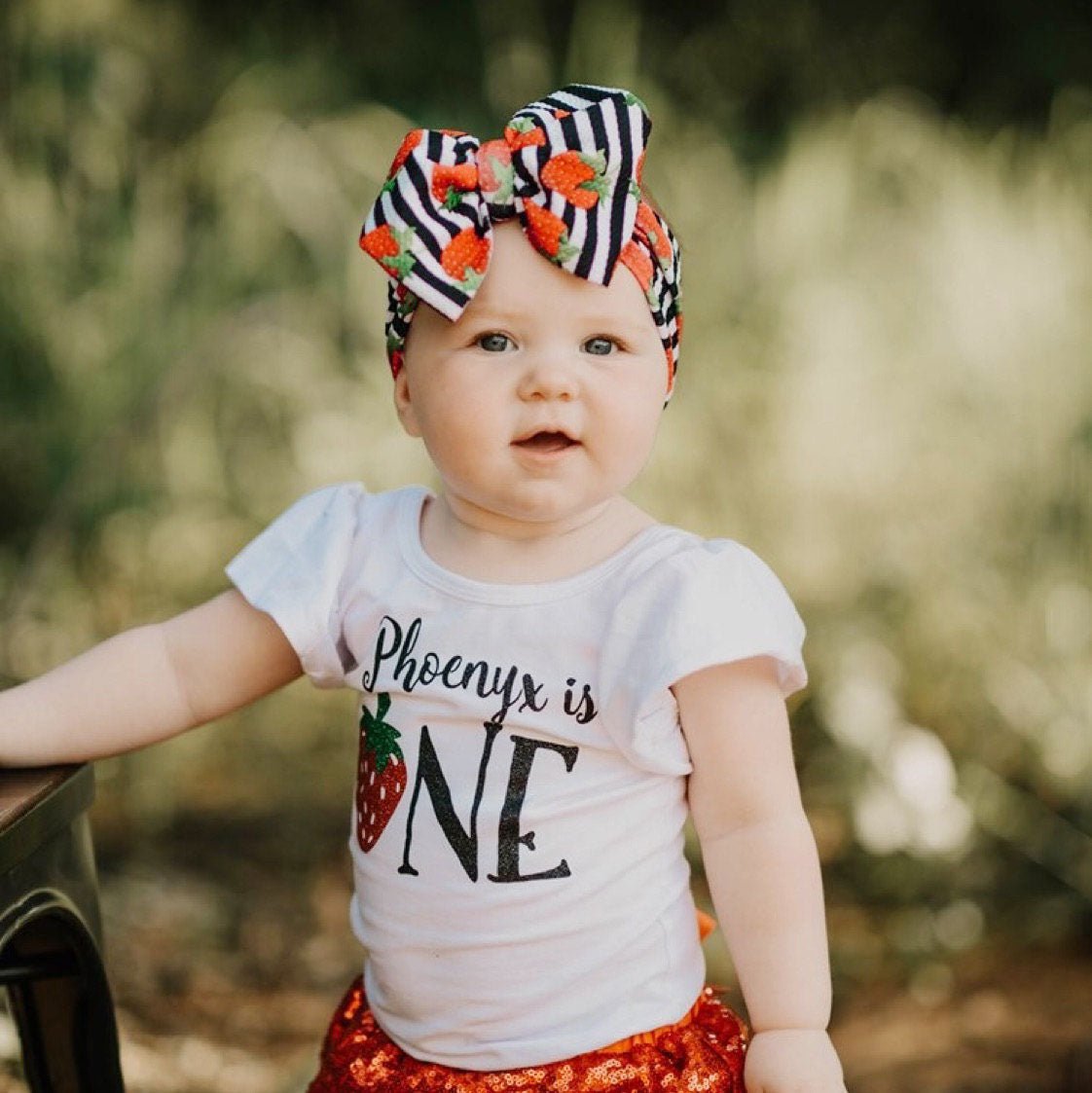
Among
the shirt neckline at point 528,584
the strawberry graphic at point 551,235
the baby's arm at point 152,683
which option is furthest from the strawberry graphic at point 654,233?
the baby's arm at point 152,683

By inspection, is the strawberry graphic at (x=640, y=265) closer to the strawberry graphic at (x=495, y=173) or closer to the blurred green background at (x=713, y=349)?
the strawberry graphic at (x=495, y=173)

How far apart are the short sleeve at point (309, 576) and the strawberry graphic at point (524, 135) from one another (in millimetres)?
370

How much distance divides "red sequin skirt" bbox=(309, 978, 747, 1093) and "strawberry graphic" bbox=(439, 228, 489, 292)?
618mm

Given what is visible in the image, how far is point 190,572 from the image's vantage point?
3.22 meters

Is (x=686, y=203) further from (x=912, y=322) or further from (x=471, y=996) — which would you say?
(x=471, y=996)

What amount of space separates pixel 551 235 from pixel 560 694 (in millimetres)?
358

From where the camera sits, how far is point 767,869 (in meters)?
1.24

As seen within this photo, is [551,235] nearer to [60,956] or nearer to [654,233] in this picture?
[654,233]

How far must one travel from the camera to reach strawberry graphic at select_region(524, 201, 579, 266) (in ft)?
3.94

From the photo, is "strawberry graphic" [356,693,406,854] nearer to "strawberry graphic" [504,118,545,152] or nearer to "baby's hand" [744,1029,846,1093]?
"baby's hand" [744,1029,846,1093]

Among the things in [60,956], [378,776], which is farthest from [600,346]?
[60,956]

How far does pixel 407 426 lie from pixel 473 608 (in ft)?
0.54

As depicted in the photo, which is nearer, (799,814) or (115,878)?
(799,814)

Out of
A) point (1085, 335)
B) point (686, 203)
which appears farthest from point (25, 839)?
point (1085, 335)
